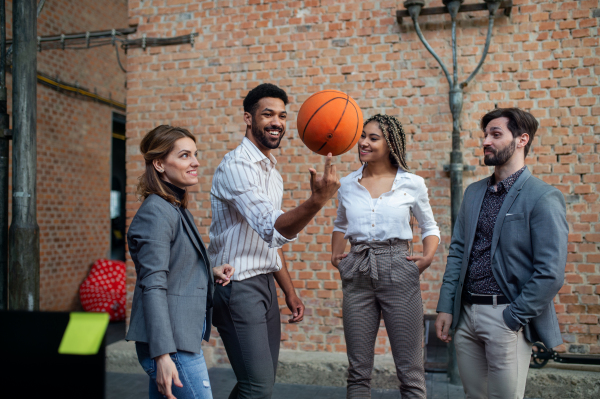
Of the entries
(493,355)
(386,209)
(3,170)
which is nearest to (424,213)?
(386,209)

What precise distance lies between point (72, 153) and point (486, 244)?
6.84m

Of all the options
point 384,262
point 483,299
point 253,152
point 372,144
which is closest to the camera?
point 483,299

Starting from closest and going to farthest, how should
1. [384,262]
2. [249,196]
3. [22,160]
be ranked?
1. [249,196]
2. [384,262]
3. [22,160]

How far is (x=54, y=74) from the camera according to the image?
719cm

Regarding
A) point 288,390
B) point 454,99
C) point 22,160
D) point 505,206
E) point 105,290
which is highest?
point 454,99

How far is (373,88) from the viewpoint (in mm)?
4602

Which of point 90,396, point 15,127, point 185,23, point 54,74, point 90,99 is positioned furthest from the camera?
point 90,99

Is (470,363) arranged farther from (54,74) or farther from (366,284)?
(54,74)

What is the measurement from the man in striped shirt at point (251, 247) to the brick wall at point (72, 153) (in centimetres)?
550

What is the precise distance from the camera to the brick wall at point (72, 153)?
7.00 m

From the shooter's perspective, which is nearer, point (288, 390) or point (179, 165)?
point (179, 165)

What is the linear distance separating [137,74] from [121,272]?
3.48 m

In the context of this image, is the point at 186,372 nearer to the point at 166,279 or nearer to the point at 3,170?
the point at 166,279

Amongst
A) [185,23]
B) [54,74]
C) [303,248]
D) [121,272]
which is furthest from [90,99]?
[303,248]
